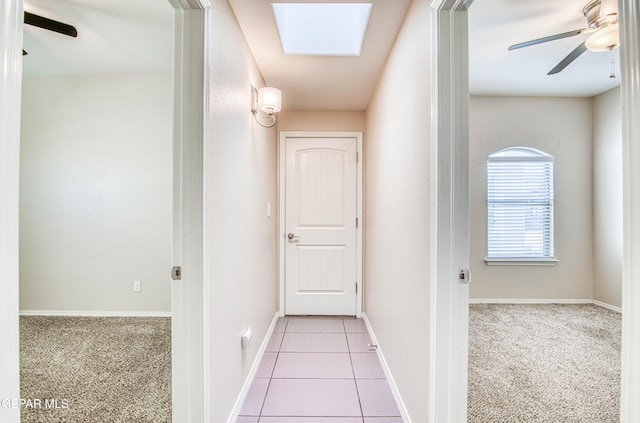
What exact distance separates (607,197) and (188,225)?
4.42 metres

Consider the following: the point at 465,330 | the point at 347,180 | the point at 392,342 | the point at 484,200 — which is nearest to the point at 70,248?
the point at 347,180

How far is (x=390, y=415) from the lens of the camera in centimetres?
165

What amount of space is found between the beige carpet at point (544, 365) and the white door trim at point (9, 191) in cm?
198

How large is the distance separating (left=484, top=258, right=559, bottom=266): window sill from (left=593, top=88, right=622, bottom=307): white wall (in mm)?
493

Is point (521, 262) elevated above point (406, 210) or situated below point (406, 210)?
below

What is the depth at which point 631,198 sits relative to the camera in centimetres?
53

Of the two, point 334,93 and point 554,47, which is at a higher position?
point 554,47

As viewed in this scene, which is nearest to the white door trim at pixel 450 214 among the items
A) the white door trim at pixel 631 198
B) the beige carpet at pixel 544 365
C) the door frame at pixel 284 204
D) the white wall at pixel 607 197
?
the white door trim at pixel 631 198

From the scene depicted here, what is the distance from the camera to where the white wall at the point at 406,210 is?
133 cm

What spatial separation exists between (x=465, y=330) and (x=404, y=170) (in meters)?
0.90

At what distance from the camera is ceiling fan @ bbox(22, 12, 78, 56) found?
180 centimetres

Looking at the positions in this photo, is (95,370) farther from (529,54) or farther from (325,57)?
(529,54)

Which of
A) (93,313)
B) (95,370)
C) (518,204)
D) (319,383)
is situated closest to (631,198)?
(319,383)

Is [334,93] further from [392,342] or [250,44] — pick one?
[392,342]
